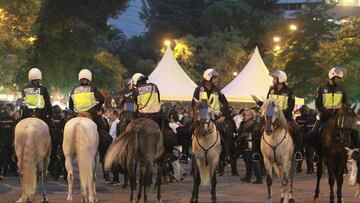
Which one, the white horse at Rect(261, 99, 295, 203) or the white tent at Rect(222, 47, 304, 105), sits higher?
the white tent at Rect(222, 47, 304, 105)

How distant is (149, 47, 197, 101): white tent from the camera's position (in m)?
41.4

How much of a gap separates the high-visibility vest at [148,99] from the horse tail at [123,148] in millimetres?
1340

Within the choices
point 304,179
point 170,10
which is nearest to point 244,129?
point 304,179

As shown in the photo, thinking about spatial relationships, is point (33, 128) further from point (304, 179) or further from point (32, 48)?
point (32, 48)

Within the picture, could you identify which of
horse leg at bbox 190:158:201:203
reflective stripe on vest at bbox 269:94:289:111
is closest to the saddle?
horse leg at bbox 190:158:201:203

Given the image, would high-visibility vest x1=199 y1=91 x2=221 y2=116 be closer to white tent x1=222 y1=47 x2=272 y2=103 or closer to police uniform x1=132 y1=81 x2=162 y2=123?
police uniform x1=132 y1=81 x2=162 y2=123

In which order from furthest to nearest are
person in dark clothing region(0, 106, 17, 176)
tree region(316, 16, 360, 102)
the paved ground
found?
1. tree region(316, 16, 360, 102)
2. person in dark clothing region(0, 106, 17, 176)
3. the paved ground

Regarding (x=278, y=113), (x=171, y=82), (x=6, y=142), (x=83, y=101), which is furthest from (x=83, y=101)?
(x=171, y=82)

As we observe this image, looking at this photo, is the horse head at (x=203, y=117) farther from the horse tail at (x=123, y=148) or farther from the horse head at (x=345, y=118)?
the horse head at (x=345, y=118)

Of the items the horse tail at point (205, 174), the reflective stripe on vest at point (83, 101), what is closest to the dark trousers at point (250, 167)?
the horse tail at point (205, 174)

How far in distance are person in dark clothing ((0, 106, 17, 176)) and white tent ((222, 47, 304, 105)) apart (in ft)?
56.4

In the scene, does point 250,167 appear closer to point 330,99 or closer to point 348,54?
point 330,99

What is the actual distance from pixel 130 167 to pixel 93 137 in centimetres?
101

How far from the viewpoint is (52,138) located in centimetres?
1697
